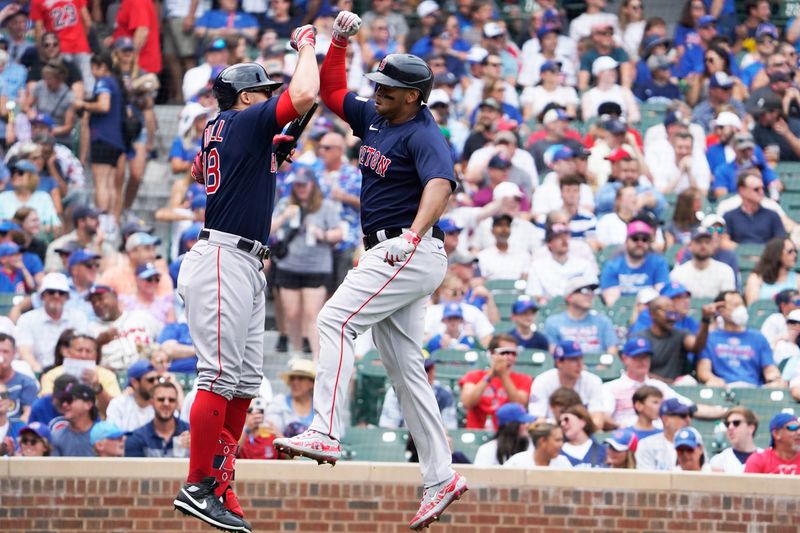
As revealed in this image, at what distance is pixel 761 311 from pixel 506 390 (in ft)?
7.40

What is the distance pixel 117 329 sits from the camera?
35.9 feet

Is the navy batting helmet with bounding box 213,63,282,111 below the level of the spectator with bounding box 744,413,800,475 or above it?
above

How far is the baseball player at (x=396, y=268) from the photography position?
6656mm

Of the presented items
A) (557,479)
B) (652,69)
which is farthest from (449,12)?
(557,479)

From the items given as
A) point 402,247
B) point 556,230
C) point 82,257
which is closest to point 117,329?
point 82,257

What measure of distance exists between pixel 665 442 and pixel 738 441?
44 centimetres

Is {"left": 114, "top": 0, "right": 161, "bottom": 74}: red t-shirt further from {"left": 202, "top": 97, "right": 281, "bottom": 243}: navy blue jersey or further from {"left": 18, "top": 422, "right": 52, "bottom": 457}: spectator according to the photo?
{"left": 202, "top": 97, "right": 281, "bottom": 243}: navy blue jersey

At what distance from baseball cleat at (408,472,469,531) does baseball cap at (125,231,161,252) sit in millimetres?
5139

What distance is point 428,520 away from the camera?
6.96 meters

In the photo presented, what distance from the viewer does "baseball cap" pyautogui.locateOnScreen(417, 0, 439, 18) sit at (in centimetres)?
1504

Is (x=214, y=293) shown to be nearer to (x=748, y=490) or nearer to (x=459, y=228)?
(x=748, y=490)

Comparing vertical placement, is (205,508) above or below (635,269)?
above

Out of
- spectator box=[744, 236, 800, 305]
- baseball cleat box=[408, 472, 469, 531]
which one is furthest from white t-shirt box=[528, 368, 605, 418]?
baseball cleat box=[408, 472, 469, 531]

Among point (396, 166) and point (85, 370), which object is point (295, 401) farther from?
point (396, 166)
